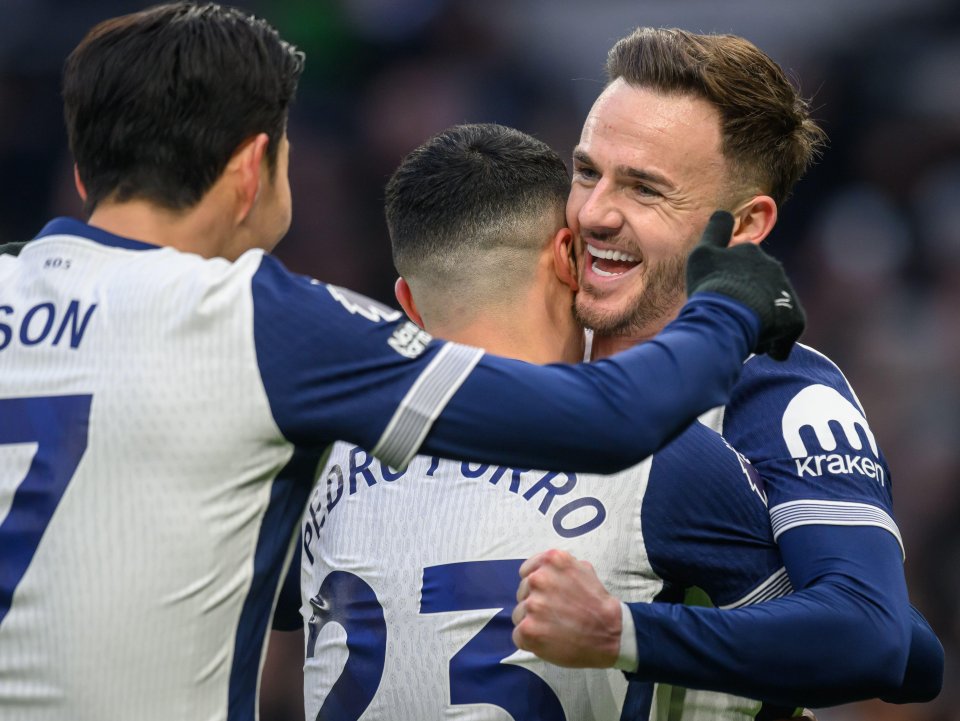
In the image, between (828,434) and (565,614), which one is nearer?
(565,614)

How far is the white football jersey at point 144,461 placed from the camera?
2242mm

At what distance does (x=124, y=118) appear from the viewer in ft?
7.94

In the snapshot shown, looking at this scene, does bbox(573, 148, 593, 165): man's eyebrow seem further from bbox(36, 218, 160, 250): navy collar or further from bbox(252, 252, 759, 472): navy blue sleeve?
bbox(36, 218, 160, 250): navy collar

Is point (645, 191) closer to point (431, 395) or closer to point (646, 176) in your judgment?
point (646, 176)

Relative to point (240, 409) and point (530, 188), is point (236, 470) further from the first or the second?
point (530, 188)

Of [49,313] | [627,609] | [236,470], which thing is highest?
[49,313]

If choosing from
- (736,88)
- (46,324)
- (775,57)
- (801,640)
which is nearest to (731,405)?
(801,640)

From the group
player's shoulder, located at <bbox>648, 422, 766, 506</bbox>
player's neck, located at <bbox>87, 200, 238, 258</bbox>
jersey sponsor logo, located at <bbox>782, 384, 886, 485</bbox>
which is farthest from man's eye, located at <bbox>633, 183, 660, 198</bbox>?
player's neck, located at <bbox>87, 200, 238, 258</bbox>

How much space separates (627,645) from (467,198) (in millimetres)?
1282

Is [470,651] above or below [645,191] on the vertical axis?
below

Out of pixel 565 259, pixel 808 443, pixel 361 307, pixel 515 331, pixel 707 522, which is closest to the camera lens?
pixel 361 307

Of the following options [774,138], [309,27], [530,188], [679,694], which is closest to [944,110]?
[309,27]

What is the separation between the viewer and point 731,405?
3260mm

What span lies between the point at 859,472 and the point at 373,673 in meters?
1.16
